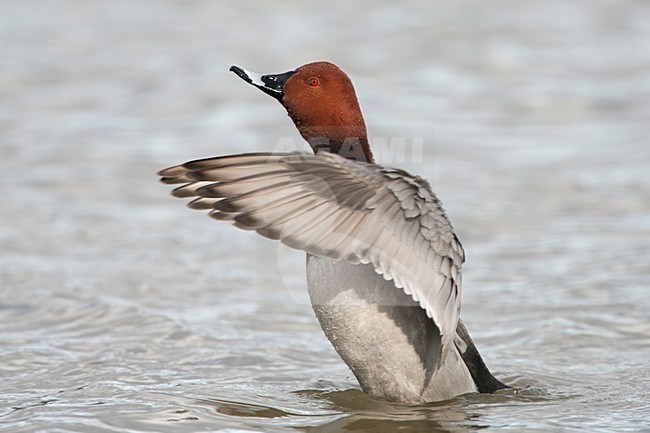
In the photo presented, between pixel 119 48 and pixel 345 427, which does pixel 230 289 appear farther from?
pixel 119 48

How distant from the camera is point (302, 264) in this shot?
7.66 meters

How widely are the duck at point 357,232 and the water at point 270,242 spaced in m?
0.23

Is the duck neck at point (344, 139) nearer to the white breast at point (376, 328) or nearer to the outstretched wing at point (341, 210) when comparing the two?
the white breast at point (376, 328)

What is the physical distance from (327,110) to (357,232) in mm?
983

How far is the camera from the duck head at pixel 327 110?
15.4ft

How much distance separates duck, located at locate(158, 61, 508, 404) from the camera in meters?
3.79

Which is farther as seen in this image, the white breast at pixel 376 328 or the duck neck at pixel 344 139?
the duck neck at pixel 344 139

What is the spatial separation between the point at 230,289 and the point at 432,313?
10.1 ft

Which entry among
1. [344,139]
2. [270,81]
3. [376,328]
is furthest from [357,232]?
[270,81]

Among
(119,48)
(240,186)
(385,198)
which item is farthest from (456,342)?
(119,48)

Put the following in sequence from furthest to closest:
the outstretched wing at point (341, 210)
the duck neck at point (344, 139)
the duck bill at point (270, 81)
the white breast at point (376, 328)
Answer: the duck bill at point (270, 81) < the duck neck at point (344, 139) < the white breast at point (376, 328) < the outstretched wing at point (341, 210)

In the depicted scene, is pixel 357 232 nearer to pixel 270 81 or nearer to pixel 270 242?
pixel 270 81

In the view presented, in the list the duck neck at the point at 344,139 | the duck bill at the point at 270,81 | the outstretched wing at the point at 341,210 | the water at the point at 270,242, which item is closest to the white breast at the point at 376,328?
the water at the point at 270,242

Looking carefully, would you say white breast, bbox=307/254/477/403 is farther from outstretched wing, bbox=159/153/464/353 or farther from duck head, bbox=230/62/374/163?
duck head, bbox=230/62/374/163
